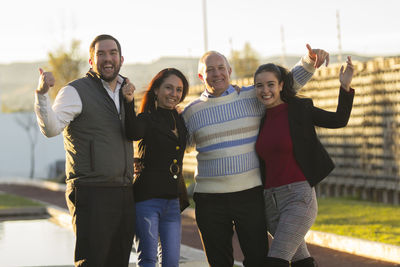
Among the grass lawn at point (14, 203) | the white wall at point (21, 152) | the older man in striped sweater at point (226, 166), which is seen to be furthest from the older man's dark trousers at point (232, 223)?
the white wall at point (21, 152)

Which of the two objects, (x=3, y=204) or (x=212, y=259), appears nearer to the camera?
(x=212, y=259)

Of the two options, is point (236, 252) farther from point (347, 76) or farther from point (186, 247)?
point (347, 76)

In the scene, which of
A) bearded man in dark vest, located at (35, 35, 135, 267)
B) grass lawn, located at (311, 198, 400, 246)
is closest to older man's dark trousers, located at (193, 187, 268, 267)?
bearded man in dark vest, located at (35, 35, 135, 267)

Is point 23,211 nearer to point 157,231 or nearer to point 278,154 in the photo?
point 157,231

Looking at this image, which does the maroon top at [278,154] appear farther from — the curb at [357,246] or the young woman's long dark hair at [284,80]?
the curb at [357,246]

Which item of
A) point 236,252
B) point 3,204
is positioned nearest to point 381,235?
point 236,252

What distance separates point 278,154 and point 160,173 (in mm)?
848

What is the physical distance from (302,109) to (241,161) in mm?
559

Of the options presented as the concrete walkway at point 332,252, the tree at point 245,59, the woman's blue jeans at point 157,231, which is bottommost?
the concrete walkway at point 332,252

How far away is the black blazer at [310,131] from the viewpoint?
5.07 meters

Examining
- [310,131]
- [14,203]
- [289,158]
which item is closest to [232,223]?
[289,158]

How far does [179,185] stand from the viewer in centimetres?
540

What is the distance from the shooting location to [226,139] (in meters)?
5.30

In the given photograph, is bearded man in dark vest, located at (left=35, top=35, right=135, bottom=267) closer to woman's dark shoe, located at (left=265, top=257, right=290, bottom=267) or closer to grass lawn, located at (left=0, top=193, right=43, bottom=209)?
woman's dark shoe, located at (left=265, top=257, right=290, bottom=267)
